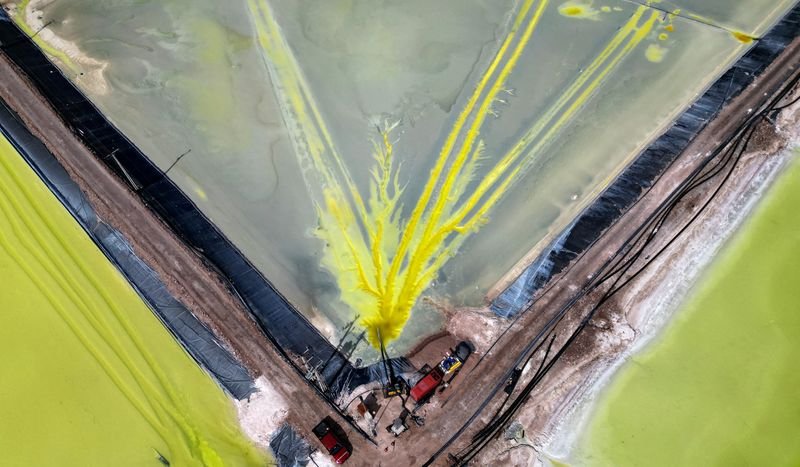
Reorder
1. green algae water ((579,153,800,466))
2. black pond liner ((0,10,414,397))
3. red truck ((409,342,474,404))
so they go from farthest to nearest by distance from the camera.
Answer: black pond liner ((0,10,414,397)) → green algae water ((579,153,800,466)) → red truck ((409,342,474,404))

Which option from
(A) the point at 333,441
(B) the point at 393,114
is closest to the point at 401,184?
(B) the point at 393,114

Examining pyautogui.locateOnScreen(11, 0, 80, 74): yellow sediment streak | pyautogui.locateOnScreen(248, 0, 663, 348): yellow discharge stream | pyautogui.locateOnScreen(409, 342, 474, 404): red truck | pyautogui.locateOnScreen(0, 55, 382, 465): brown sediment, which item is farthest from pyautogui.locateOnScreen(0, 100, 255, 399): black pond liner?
pyautogui.locateOnScreen(409, 342, 474, 404): red truck

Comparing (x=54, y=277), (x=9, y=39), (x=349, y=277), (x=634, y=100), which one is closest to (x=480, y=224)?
(x=349, y=277)

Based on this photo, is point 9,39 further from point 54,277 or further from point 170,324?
point 170,324

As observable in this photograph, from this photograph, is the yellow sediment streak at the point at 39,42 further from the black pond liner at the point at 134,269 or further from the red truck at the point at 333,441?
the red truck at the point at 333,441

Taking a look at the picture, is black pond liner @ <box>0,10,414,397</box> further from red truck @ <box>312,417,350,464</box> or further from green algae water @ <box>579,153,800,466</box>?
green algae water @ <box>579,153,800,466</box>

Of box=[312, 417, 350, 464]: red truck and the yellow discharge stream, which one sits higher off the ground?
the yellow discharge stream
